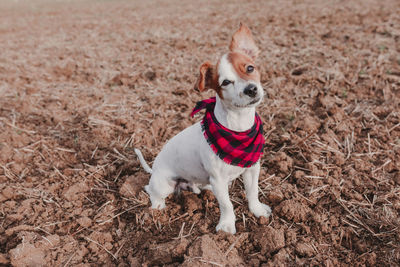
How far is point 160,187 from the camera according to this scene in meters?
3.23

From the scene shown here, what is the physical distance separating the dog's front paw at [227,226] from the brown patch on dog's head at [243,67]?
1.53 meters

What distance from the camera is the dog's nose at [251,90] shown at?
7.95 ft

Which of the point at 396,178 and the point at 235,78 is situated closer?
the point at 235,78

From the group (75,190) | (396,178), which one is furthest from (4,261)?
(396,178)

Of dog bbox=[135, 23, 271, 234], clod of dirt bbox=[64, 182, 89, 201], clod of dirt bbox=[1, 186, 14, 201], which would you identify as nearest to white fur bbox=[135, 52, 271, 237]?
dog bbox=[135, 23, 271, 234]

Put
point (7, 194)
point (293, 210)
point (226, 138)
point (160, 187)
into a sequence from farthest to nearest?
1. point (7, 194)
2. point (160, 187)
3. point (293, 210)
4. point (226, 138)

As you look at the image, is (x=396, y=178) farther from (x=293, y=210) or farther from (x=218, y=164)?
(x=218, y=164)

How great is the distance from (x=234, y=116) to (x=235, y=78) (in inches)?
14.9

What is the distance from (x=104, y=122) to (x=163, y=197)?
2151mm

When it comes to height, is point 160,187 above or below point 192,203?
above

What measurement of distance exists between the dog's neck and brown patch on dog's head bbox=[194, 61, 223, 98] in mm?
148

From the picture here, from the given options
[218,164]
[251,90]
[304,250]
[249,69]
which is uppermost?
[249,69]

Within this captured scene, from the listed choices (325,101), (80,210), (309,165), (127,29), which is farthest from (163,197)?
(127,29)

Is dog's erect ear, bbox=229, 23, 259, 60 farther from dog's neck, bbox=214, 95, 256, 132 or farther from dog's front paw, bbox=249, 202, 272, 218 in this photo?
dog's front paw, bbox=249, 202, 272, 218
